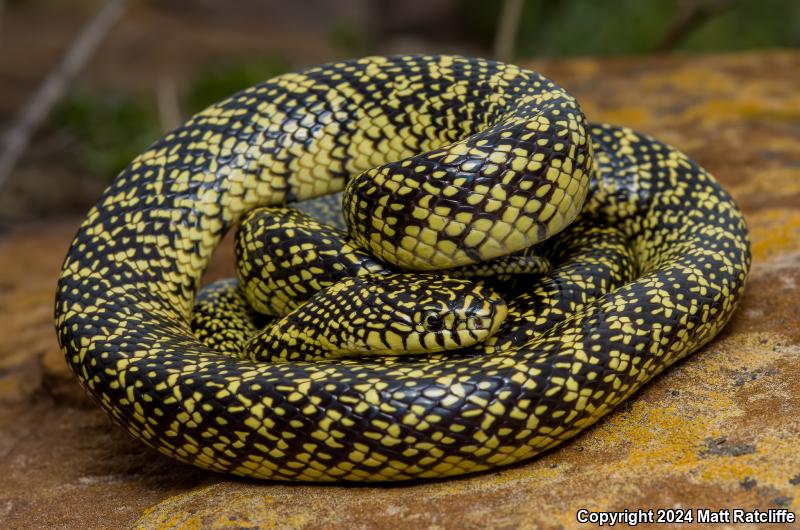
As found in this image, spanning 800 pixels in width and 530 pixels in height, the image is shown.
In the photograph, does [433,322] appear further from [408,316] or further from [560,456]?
[560,456]

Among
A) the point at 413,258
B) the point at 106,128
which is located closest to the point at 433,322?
the point at 413,258

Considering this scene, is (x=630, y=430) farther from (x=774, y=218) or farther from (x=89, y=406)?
(x=89, y=406)

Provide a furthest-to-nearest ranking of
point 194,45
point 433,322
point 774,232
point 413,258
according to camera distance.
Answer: point 194,45 → point 774,232 → point 413,258 → point 433,322

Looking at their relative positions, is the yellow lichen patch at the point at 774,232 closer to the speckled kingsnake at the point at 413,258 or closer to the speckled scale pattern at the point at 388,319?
the speckled kingsnake at the point at 413,258

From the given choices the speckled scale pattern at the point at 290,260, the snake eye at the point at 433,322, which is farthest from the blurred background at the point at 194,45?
the snake eye at the point at 433,322

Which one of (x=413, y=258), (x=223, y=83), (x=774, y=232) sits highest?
(x=413, y=258)

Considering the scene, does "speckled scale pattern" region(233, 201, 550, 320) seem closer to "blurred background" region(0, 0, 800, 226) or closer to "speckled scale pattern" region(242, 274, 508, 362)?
"speckled scale pattern" region(242, 274, 508, 362)
